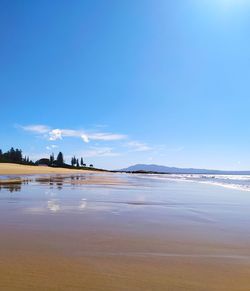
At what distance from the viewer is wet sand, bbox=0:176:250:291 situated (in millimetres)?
3797

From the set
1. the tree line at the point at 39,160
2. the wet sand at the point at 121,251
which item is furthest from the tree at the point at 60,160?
the wet sand at the point at 121,251

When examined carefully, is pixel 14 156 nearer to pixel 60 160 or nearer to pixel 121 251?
pixel 60 160

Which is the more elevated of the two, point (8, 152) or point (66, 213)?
point (8, 152)

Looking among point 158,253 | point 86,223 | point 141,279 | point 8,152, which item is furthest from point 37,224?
point 8,152

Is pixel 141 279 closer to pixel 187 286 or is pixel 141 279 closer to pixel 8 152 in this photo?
pixel 187 286

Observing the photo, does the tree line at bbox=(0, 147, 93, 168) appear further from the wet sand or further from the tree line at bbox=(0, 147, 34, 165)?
the wet sand

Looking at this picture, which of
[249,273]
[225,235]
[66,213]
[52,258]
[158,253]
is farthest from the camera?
[66,213]

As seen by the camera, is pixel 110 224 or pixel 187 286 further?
pixel 110 224

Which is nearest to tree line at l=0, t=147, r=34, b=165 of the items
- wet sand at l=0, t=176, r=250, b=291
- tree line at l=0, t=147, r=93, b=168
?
tree line at l=0, t=147, r=93, b=168

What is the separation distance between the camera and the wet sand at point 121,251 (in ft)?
12.5

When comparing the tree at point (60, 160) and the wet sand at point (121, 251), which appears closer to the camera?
the wet sand at point (121, 251)

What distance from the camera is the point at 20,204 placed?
414 inches

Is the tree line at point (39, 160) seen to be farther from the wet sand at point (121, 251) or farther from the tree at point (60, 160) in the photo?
the wet sand at point (121, 251)

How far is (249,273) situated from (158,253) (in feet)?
4.59
